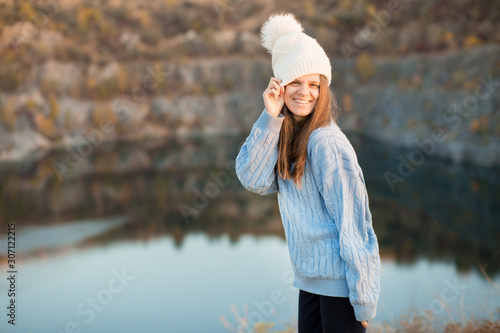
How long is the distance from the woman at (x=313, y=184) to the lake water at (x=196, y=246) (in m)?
2.25

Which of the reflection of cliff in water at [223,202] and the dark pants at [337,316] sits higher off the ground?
the reflection of cliff in water at [223,202]

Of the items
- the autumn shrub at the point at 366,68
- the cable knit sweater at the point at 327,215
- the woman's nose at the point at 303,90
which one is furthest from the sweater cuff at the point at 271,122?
the autumn shrub at the point at 366,68

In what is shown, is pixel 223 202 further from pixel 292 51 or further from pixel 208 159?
pixel 292 51

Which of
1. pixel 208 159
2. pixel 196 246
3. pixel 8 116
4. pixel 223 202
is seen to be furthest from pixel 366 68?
pixel 196 246

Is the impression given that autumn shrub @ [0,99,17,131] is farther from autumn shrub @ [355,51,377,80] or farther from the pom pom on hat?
the pom pom on hat

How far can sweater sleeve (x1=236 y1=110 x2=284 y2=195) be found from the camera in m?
1.54

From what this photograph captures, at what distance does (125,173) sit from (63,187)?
186 cm

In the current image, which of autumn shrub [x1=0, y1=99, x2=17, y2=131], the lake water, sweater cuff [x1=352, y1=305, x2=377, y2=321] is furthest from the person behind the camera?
autumn shrub [x1=0, y1=99, x2=17, y2=131]

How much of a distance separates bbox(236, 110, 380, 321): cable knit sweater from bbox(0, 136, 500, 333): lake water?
2.27 metres

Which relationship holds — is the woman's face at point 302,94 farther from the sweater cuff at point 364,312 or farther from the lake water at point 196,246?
the lake water at point 196,246

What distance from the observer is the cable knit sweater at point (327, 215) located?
1417 millimetres

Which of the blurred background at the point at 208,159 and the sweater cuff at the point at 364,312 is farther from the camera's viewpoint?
the blurred background at the point at 208,159

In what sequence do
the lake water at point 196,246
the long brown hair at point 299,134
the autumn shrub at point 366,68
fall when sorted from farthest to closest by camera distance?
the autumn shrub at point 366,68, the lake water at point 196,246, the long brown hair at point 299,134

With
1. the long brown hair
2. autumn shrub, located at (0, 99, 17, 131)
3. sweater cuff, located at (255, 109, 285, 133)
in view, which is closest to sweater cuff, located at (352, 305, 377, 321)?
the long brown hair
